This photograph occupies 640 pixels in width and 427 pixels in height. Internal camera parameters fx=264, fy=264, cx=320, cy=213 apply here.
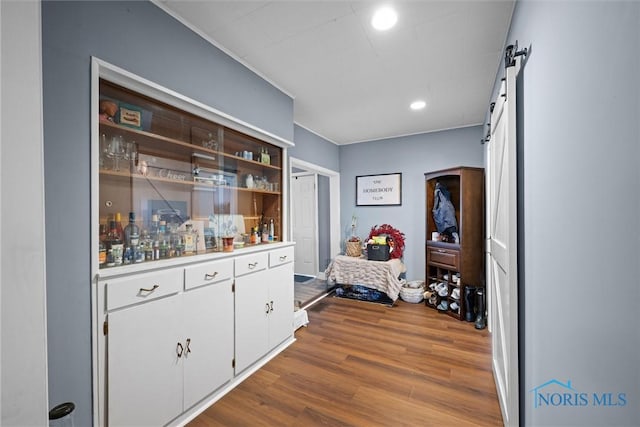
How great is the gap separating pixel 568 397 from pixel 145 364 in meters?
1.91

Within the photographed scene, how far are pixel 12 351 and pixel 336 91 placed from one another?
2.88m

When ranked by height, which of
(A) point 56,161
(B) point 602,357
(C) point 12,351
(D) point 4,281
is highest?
(A) point 56,161

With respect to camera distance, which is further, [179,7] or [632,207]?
[179,7]

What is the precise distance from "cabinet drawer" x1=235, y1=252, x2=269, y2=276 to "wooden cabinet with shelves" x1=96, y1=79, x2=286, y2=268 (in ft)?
0.76

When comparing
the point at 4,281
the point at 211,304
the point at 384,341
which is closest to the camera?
the point at 4,281

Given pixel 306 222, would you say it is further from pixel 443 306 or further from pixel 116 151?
pixel 116 151

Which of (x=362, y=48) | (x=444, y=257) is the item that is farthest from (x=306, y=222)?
(x=362, y=48)

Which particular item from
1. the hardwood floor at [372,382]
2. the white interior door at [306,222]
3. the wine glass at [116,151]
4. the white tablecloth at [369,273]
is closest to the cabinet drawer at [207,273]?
the wine glass at [116,151]

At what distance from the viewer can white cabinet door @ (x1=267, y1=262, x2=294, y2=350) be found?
2.49 m

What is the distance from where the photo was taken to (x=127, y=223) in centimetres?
162

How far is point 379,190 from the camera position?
461cm

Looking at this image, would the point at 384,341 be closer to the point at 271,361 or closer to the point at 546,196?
the point at 271,361

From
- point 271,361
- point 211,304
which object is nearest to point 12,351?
point 211,304

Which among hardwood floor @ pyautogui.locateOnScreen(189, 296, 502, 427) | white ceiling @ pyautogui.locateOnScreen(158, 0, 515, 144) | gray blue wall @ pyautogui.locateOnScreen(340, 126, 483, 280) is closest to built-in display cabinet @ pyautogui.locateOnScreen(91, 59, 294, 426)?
hardwood floor @ pyautogui.locateOnScreen(189, 296, 502, 427)
